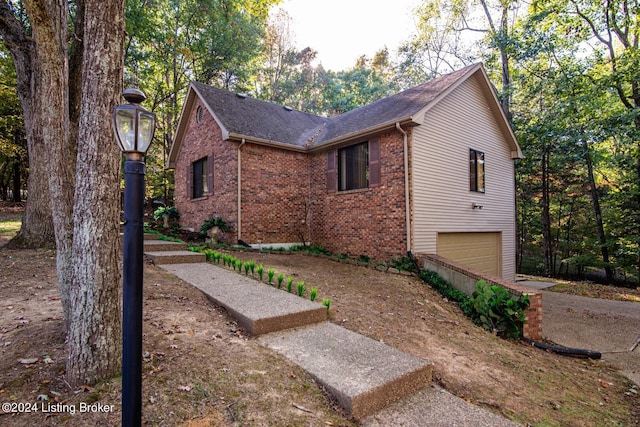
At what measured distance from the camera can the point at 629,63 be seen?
34.3 ft

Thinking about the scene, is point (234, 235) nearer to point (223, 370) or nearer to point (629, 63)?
point (223, 370)

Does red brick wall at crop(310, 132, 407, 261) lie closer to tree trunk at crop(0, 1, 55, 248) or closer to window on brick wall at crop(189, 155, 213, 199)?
window on brick wall at crop(189, 155, 213, 199)

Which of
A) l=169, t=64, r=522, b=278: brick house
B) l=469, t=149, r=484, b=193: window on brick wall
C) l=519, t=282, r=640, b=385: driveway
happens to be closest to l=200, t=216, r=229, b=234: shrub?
l=169, t=64, r=522, b=278: brick house

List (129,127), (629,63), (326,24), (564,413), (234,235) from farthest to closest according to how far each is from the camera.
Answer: (326,24), (629,63), (234,235), (564,413), (129,127)

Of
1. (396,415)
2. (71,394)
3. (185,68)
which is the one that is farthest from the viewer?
(185,68)

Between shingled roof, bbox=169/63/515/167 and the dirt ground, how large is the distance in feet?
17.1

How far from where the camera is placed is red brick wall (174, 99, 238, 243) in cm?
966

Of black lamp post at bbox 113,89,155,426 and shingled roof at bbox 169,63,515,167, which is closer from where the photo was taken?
black lamp post at bbox 113,89,155,426

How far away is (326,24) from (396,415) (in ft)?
40.3

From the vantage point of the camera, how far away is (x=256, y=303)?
399cm

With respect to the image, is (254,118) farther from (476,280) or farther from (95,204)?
(95,204)

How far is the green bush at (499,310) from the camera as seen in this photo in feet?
16.5

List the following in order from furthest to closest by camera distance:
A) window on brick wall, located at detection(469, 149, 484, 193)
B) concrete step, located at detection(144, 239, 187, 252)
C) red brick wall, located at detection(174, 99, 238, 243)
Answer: window on brick wall, located at detection(469, 149, 484, 193) → red brick wall, located at detection(174, 99, 238, 243) → concrete step, located at detection(144, 239, 187, 252)

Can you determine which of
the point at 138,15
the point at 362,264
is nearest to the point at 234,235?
the point at 362,264
